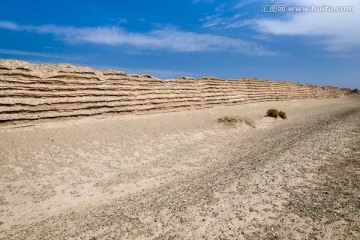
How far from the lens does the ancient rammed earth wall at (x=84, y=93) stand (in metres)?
10.6

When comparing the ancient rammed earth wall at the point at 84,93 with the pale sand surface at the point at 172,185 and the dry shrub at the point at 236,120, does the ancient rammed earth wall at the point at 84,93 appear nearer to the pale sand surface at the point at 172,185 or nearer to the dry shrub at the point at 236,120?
the pale sand surface at the point at 172,185

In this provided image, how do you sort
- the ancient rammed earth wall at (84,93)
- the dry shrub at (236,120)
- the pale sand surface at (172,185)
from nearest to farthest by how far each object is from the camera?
the pale sand surface at (172,185), the ancient rammed earth wall at (84,93), the dry shrub at (236,120)

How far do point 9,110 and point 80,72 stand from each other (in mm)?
3713

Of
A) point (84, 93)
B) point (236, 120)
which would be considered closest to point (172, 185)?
point (84, 93)

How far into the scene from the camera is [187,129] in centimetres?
1325

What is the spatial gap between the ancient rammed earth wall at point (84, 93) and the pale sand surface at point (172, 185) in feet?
2.74

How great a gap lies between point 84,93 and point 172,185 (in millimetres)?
7784

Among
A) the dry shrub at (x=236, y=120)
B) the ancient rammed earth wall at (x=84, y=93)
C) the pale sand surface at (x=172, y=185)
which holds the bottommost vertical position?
the pale sand surface at (x=172, y=185)

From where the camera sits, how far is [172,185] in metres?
6.61

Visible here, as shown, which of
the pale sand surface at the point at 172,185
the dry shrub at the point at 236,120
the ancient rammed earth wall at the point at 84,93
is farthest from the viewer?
the dry shrub at the point at 236,120

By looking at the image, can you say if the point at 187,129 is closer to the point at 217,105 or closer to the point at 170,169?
the point at 170,169

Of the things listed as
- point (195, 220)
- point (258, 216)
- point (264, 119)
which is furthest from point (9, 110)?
point (264, 119)

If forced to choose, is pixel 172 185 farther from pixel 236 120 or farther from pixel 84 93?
pixel 236 120

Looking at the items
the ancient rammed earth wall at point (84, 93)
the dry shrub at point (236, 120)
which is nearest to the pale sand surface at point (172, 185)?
the ancient rammed earth wall at point (84, 93)
